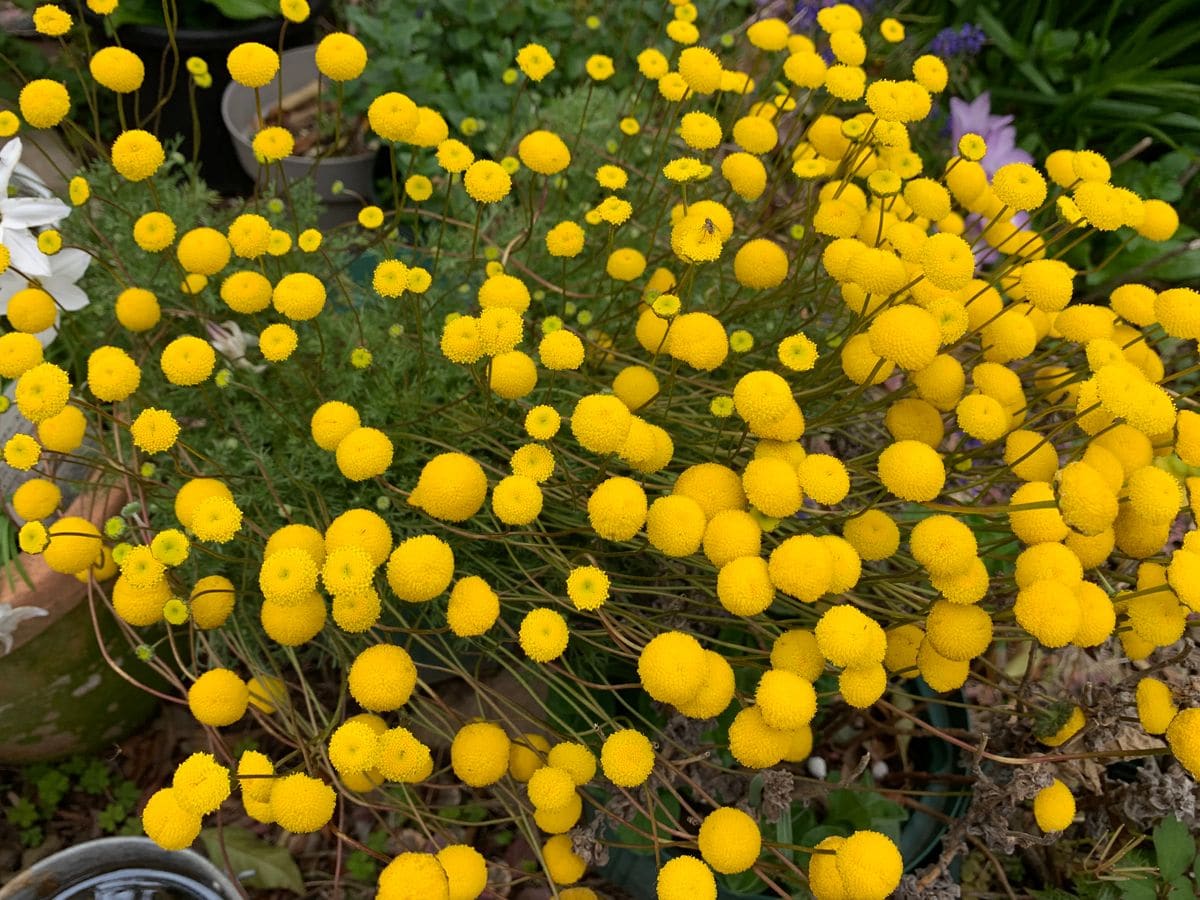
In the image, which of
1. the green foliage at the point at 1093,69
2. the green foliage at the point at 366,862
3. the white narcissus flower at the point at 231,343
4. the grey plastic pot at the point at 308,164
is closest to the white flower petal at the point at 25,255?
the white narcissus flower at the point at 231,343

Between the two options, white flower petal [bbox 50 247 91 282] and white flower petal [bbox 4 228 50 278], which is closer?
white flower petal [bbox 4 228 50 278]

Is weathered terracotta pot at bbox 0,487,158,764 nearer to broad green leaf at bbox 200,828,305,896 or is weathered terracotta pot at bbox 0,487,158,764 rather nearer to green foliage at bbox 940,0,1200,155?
→ broad green leaf at bbox 200,828,305,896

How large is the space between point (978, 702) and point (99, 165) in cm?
196

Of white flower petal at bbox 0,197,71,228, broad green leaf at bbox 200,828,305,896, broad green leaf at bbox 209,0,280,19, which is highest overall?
broad green leaf at bbox 209,0,280,19

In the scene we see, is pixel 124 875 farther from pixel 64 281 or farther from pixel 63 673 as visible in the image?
pixel 64 281

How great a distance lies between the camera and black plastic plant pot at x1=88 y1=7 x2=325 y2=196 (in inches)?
85.3

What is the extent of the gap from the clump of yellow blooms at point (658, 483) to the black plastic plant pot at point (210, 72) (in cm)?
84

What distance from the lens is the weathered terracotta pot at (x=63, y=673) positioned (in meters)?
1.42

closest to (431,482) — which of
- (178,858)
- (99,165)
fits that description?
(178,858)

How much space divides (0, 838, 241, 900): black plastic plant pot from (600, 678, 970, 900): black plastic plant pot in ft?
2.05

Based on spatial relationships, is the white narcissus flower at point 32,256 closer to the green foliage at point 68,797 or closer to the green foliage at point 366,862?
the green foliage at point 68,797

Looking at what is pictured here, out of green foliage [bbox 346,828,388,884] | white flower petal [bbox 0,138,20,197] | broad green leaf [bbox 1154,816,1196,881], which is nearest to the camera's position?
broad green leaf [bbox 1154,816,1196,881]

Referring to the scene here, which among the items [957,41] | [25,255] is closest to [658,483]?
[25,255]

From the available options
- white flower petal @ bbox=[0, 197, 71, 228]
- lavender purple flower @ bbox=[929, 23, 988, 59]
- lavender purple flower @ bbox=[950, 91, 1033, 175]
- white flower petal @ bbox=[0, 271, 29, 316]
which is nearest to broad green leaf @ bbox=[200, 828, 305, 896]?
white flower petal @ bbox=[0, 271, 29, 316]
